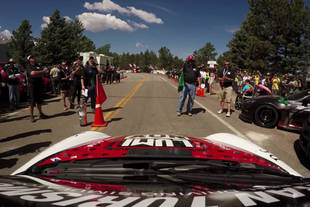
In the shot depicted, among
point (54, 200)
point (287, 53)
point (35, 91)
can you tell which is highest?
point (287, 53)

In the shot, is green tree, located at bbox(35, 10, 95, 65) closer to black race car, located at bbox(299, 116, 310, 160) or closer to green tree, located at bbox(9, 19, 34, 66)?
green tree, located at bbox(9, 19, 34, 66)

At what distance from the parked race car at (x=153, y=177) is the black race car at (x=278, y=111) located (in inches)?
146

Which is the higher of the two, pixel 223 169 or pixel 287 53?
pixel 287 53

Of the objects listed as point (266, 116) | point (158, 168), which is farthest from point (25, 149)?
point (266, 116)

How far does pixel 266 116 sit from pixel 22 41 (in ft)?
186

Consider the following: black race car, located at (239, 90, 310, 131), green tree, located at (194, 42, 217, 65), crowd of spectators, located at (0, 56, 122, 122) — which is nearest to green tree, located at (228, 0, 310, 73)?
black race car, located at (239, 90, 310, 131)

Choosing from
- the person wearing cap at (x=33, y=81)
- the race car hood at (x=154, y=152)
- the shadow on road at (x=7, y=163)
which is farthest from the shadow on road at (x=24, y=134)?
the race car hood at (x=154, y=152)

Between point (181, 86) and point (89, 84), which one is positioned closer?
point (89, 84)

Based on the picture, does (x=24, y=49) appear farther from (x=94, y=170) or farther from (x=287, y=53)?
(x=94, y=170)

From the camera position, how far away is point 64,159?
2.12 metres

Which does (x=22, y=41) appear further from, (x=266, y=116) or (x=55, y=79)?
(x=266, y=116)

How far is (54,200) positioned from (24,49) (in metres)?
59.0

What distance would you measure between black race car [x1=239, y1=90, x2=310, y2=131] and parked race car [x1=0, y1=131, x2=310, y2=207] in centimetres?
372

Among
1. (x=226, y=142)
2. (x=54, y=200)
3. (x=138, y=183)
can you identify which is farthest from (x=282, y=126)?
(x=54, y=200)
